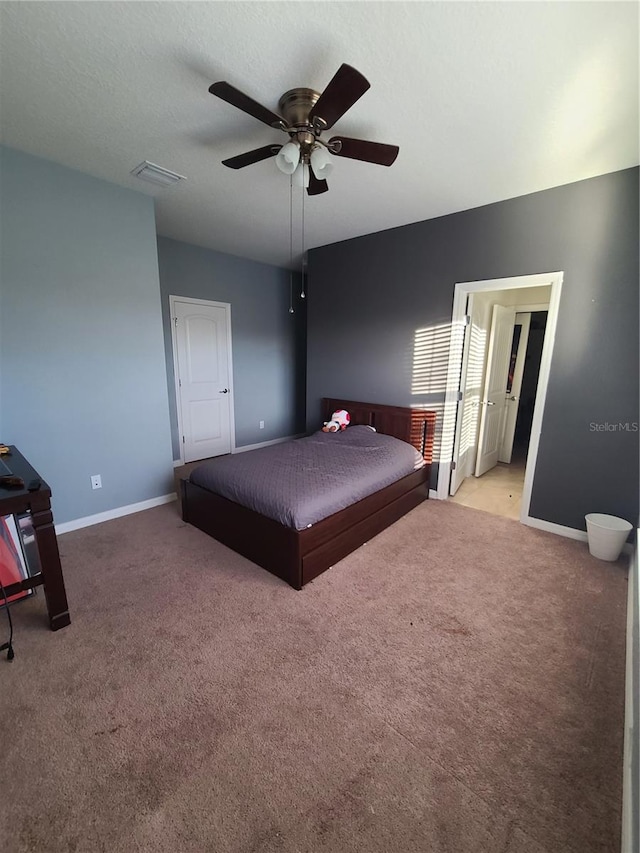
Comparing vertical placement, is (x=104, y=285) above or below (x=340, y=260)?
below

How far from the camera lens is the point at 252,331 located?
4.93 metres

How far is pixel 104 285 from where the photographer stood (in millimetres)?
2725

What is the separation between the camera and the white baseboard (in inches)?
109

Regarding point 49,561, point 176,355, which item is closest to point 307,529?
point 49,561

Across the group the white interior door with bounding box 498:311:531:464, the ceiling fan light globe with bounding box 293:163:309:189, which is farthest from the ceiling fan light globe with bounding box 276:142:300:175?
the white interior door with bounding box 498:311:531:464

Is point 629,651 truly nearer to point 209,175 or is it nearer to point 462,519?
point 462,519

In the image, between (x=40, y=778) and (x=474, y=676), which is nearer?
(x=40, y=778)

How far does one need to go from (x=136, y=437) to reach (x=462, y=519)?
2997 millimetres

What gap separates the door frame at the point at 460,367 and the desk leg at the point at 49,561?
3.09 metres

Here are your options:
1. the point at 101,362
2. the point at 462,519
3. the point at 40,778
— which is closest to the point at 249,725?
the point at 40,778

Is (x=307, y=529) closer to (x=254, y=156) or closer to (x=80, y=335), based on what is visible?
(x=254, y=156)

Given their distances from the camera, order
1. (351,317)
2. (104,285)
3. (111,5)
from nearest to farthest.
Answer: (111,5) → (104,285) → (351,317)

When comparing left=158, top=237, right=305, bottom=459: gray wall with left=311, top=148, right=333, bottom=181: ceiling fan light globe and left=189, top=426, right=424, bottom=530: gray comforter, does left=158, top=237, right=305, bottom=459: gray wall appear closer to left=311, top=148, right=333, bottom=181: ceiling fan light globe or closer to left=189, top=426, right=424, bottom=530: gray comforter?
left=189, top=426, right=424, bottom=530: gray comforter

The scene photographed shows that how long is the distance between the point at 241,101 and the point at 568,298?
2.51m
